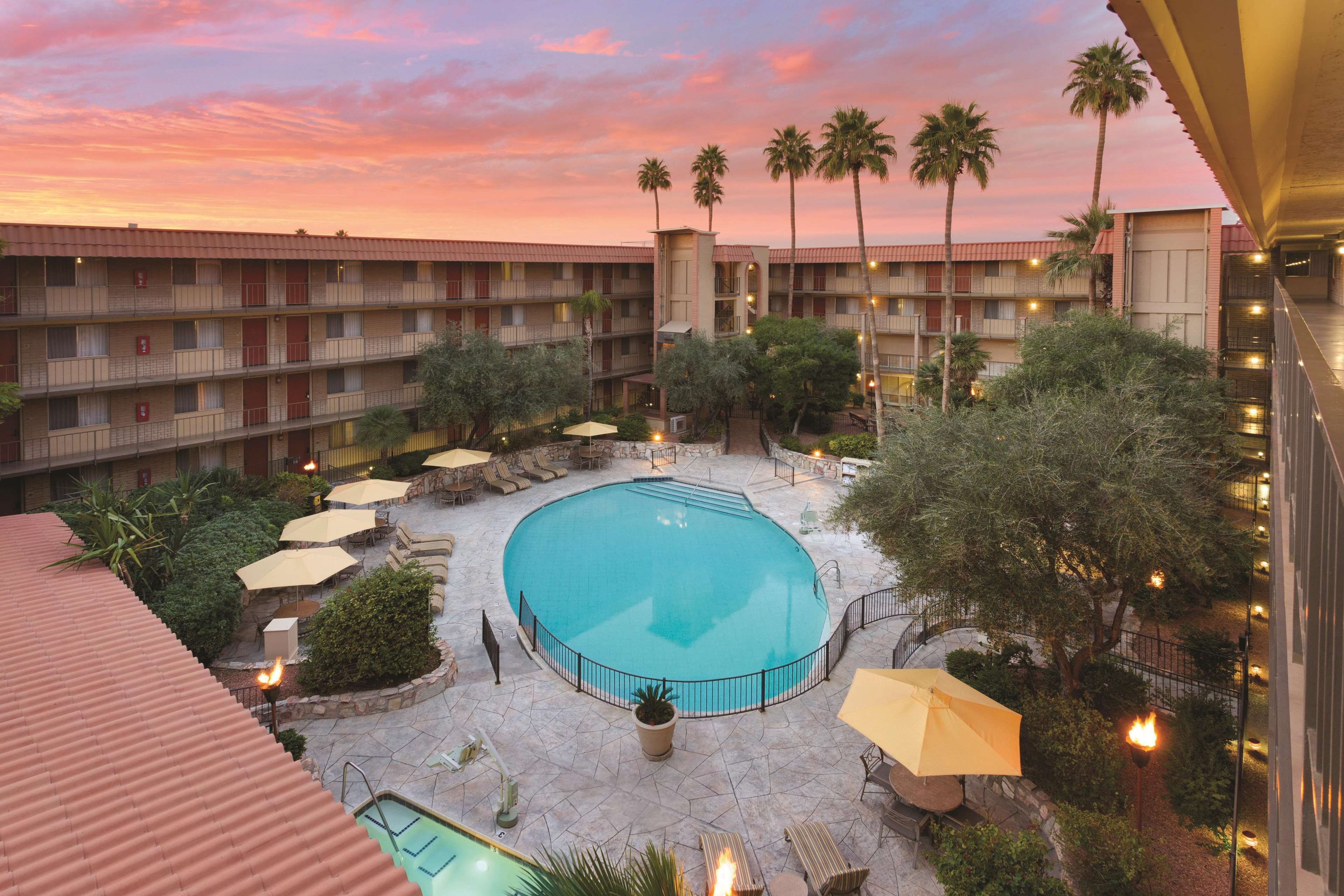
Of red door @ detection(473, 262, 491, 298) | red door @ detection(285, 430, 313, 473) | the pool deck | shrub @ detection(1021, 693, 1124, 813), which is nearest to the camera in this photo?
the pool deck

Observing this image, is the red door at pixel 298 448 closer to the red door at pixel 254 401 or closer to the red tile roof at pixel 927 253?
the red door at pixel 254 401

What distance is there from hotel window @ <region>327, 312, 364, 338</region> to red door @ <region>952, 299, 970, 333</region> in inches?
1288

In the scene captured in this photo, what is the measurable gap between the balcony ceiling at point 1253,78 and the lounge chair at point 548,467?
2877cm

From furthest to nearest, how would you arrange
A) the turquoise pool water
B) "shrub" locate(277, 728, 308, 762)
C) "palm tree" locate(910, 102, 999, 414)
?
"palm tree" locate(910, 102, 999, 414)
"shrub" locate(277, 728, 308, 762)
the turquoise pool water

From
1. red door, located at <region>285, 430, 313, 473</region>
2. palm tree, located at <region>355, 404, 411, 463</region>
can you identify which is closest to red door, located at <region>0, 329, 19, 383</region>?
red door, located at <region>285, 430, 313, 473</region>

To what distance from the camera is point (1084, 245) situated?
105ft

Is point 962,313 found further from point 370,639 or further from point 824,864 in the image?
point 824,864

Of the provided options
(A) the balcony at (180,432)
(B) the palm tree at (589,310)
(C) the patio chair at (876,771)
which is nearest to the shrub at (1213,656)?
(C) the patio chair at (876,771)

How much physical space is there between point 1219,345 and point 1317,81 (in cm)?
2818

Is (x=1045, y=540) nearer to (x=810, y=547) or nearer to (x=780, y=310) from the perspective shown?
(x=810, y=547)

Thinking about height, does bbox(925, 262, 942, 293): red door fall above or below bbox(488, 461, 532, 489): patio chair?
above

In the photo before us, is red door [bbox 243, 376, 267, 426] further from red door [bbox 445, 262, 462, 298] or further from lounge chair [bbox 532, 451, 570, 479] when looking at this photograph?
lounge chair [bbox 532, 451, 570, 479]

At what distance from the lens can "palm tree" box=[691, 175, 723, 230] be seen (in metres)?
55.4

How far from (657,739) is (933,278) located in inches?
1573
